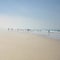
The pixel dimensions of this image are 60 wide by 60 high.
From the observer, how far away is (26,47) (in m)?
1.27

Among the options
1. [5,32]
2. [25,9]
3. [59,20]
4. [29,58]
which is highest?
[25,9]

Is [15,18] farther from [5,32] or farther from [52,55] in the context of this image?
[52,55]

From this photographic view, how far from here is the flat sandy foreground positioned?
48.4 inches

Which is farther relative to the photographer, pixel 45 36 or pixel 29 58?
pixel 45 36

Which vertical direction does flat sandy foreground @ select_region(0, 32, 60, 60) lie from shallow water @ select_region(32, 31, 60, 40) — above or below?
below

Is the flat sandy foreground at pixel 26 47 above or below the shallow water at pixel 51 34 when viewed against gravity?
below

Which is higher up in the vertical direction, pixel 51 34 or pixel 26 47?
pixel 51 34

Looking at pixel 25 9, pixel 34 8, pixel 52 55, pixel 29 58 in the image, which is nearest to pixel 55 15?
pixel 34 8

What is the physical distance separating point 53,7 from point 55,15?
10 cm

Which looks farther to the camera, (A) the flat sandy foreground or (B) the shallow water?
(B) the shallow water

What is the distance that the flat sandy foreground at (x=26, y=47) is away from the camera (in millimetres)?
1229

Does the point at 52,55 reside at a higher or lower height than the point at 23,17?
lower

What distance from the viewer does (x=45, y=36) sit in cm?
134

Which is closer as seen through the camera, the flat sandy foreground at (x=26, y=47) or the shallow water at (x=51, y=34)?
the flat sandy foreground at (x=26, y=47)
